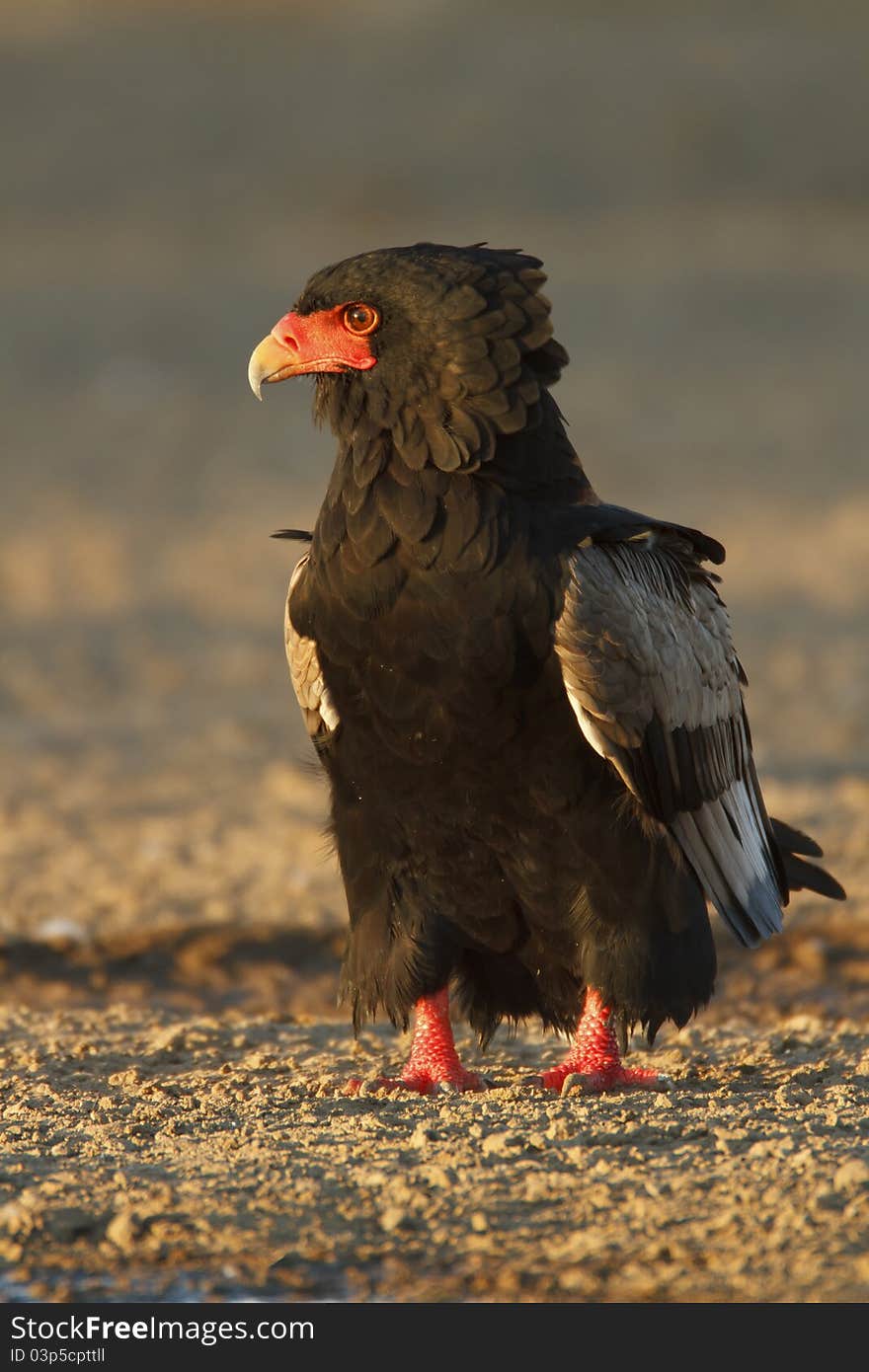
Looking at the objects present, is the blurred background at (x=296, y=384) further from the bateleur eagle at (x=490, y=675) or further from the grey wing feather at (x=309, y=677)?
the bateleur eagle at (x=490, y=675)

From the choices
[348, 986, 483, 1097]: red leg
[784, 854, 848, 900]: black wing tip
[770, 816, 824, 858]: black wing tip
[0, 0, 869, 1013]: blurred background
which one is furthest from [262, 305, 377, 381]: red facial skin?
[784, 854, 848, 900]: black wing tip

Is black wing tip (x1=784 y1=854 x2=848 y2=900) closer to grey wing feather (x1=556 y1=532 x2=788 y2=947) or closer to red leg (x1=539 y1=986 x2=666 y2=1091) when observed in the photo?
grey wing feather (x1=556 y1=532 x2=788 y2=947)

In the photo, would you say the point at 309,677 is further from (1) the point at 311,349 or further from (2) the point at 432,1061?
(2) the point at 432,1061

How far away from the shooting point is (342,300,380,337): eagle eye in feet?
20.3

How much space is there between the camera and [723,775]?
22.0 ft

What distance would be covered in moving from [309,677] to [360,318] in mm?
1124

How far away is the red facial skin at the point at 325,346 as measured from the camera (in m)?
6.20

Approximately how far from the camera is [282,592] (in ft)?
59.1

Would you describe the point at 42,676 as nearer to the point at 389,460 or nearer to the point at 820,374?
the point at 389,460

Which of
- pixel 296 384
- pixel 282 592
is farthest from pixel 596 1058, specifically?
pixel 296 384

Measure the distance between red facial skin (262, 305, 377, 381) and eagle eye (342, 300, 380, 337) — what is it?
12 millimetres

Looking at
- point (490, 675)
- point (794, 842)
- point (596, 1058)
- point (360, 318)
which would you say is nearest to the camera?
point (490, 675)

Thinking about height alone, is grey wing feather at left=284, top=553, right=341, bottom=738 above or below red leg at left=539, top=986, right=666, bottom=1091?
above

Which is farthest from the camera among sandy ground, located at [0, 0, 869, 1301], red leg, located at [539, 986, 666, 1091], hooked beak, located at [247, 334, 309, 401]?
red leg, located at [539, 986, 666, 1091]
